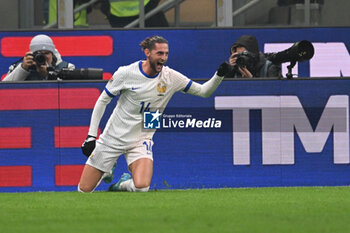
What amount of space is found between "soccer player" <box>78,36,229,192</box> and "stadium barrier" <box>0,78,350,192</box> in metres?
0.76

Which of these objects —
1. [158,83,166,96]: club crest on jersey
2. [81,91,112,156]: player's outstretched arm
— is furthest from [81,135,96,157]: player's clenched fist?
[158,83,166,96]: club crest on jersey

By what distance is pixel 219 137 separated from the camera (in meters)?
10.4

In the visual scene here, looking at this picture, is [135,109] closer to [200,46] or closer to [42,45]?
[42,45]

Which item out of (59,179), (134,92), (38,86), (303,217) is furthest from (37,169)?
(303,217)

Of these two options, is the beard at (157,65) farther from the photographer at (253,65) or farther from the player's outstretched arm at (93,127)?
the photographer at (253,65)

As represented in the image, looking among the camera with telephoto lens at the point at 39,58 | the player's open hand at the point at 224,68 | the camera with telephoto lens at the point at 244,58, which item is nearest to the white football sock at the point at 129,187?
the player's open hand at the point at 224,68

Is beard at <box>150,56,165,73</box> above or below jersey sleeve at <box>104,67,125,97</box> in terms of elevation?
above

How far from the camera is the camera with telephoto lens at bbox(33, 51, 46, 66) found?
1065 centimetres

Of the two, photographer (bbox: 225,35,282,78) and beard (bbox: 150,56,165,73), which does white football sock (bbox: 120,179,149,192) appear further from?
photographer (bbox: 225,35,282,78)

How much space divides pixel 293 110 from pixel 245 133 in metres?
0.56

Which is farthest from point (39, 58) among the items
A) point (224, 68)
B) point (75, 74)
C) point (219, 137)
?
point (224, 68)

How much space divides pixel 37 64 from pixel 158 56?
205cm

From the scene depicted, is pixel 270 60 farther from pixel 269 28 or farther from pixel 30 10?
pixel 30 10

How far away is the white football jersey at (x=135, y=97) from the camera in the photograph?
9398 millimetres
